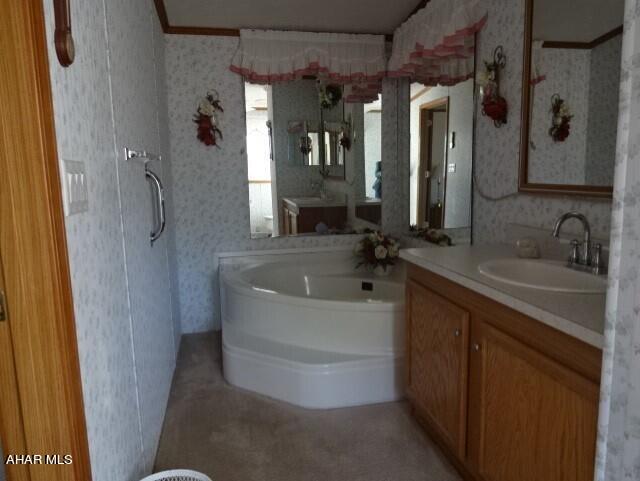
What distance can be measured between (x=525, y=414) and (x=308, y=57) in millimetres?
2830

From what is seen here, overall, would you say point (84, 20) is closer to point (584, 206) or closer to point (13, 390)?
point (13, 390)

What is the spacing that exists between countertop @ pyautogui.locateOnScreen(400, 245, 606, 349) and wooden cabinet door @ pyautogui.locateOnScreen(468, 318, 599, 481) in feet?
0.39

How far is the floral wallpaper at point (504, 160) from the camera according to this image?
2.00 metres

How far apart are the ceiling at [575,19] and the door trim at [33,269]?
175 centimetres

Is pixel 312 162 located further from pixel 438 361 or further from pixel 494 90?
pixel 438 361

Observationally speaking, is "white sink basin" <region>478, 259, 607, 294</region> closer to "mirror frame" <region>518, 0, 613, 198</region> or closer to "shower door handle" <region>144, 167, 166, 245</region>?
"mirror frame" <region>518, 0, 613, 198</region>

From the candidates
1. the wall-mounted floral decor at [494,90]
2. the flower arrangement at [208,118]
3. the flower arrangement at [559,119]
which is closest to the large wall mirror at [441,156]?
the wall-mounted floral decor at [494,90]

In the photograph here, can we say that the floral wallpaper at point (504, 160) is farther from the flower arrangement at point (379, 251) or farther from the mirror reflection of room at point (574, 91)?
the flower arrangement at point (379, 251)

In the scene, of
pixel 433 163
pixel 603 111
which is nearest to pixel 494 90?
pixel 603 111

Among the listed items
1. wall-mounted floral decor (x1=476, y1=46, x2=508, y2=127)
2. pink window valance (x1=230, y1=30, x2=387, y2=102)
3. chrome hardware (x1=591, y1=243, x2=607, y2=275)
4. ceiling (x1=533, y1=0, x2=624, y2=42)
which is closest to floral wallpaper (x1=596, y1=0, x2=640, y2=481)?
chrome hardware (x1=591, y1=243, x2=607, y2=275)

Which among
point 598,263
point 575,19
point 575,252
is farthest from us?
point 575,19

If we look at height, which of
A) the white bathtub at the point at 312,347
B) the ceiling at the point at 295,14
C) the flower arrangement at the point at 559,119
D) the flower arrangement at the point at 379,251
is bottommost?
the white bathtub at the point at 312,347

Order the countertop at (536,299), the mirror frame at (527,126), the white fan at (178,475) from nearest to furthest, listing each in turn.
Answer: the countertop at (536,299) → the white fan at (178,475) → the mirror frame at (527,126)

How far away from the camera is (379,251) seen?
3.23 meters
